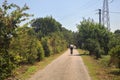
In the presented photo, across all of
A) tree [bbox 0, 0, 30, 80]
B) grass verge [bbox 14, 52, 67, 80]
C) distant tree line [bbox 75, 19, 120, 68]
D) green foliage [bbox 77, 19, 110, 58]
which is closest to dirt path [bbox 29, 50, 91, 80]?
grass verge [bbox 14, 52, 67, 80]

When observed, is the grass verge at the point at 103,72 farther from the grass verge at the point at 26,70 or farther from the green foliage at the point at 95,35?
the green foliage at the point at 95,35

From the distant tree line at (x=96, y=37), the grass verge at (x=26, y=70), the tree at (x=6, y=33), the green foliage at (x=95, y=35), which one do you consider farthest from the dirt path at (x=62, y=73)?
the green foliage at (x=95, y=35)

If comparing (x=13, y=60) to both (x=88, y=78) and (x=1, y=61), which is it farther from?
(x=88, y=78)

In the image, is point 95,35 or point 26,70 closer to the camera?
point 26,70

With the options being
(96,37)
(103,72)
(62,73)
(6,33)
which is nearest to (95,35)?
(96,37)

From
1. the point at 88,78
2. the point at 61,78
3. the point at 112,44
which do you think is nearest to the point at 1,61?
the point at 61,78

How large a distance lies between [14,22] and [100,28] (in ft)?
138

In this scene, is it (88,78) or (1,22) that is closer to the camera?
(1,22)

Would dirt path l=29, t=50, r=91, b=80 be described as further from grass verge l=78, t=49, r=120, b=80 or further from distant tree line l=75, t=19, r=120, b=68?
distant tree line l=75, t=19, r=120, b=68

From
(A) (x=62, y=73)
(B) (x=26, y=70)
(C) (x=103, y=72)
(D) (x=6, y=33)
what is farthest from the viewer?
(B) (x=26, y=70)

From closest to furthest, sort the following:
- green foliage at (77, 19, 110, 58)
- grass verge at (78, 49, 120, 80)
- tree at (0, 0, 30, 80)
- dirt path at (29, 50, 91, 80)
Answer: tree at (0, 0, 30, 80)
dirt path at (29, 50, 91, 80)
grass verge at (78, 49, 120, 80)
green foliage at (77, 19, 110, 58)

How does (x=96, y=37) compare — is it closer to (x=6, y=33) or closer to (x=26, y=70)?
(x=26, y=70)

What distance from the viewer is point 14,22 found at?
40.6 feet

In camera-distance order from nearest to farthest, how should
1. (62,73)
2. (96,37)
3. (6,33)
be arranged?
1. (6,33)
2. (62,73)
3. (96,37)
